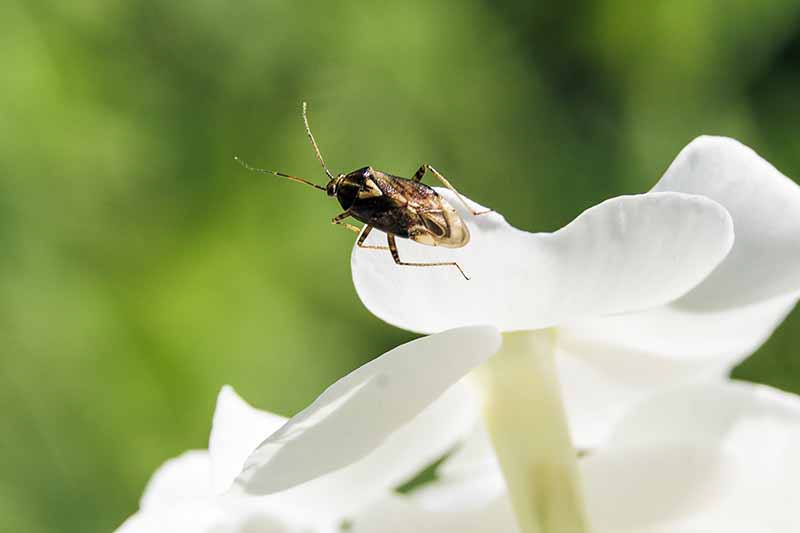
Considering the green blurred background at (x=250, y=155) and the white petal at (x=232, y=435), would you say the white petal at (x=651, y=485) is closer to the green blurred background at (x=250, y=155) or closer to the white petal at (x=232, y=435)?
the white petal at (x=232, y=435)

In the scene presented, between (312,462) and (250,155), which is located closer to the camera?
(312,462)

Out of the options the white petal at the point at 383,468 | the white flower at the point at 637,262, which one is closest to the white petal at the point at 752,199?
the white flower at the point at 637,262

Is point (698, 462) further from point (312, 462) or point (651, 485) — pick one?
point (312, 462)

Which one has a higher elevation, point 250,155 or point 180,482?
point 250,155

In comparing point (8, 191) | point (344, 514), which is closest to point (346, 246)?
point (8, 191)

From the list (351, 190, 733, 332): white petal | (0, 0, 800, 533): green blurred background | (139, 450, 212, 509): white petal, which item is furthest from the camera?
(0, 0, 800, 533): green blurred background

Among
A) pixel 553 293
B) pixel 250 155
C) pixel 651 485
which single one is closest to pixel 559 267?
pixel 553 293

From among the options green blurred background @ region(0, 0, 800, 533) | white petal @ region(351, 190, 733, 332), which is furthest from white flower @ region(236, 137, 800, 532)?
green blurred background @ region(0, 0, 800, 533)

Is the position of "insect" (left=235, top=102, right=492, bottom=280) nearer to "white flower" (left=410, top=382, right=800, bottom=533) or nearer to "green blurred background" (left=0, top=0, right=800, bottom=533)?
"white flower" (left=410, top=382, right=800, bottom=533)
